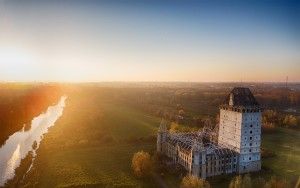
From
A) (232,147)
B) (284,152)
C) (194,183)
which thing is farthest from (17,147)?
(284,152)

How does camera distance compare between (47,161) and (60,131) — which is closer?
(47,161)

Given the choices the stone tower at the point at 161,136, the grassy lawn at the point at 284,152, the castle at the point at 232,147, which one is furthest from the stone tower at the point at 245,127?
the stone tower at the point at 161,136

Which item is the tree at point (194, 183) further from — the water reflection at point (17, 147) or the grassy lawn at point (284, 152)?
the water reflection at point (17, 147)

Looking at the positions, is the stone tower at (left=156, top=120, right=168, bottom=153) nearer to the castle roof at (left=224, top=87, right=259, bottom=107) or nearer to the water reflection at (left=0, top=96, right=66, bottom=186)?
the castle roof at (left=224, top=87, right=259, bottom=107)

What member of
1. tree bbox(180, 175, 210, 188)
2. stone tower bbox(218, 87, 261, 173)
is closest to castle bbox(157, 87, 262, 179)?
stone tower bbox(218, 87, 261, 173)

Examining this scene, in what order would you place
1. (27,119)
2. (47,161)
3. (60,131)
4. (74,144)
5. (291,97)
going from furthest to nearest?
(291,97) < (27,119) < (60,131) < (74,144) < (47,161)

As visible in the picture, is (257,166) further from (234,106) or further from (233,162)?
(234,106)

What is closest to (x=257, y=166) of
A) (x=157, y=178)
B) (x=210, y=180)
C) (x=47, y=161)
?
(x=210, y=180)
